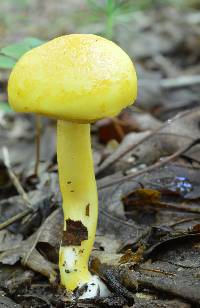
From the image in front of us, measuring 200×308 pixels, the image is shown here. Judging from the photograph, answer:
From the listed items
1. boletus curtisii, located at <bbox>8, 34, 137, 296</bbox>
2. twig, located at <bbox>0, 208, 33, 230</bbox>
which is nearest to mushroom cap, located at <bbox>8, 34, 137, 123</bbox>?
boletus curtisii, located at <bbox>8, 34, 137, 296</bbox>

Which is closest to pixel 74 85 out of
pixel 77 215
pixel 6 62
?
pixel 77 215

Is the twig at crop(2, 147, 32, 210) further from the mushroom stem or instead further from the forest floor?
the mushroom stem

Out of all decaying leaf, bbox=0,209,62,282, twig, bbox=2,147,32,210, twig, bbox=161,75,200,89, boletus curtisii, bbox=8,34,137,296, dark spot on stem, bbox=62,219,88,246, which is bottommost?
decaying leaf, bbox=0,209,62,282

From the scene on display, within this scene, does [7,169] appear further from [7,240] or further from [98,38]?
[98,38]

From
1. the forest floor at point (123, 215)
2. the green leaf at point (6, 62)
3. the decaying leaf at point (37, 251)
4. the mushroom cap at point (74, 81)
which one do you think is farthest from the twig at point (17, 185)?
the mushroom cap at point (74, 81)

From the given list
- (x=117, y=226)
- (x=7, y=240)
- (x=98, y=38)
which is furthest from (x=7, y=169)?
(x=98, y=38)

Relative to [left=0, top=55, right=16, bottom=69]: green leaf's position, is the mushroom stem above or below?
below

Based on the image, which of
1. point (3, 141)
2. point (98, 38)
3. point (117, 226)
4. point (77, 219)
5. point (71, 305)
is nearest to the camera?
point (98, 38)

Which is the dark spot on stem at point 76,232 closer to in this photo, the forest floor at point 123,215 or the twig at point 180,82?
the forest floor at point 123,215
